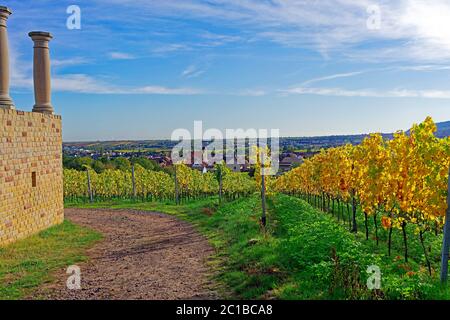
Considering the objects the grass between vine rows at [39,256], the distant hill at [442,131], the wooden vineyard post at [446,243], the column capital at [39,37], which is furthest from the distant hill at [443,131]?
the column capital at [39,37]

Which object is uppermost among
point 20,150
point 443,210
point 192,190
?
point 20,150

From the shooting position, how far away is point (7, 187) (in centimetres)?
1360

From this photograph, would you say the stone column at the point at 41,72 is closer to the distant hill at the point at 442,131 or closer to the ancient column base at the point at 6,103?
the ancient column base at the point at 6,103

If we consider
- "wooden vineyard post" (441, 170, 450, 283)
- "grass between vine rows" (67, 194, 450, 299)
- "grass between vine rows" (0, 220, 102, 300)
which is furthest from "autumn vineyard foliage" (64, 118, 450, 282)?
"grass between vine rows" (0, 220, 102, 300)

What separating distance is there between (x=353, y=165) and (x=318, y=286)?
1005 cm

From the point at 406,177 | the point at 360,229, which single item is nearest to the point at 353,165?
the point at 360,229

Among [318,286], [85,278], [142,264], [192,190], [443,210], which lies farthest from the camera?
[192,190]

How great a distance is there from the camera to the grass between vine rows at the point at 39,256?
9293 millimetres

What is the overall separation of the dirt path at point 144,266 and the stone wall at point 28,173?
237 cm

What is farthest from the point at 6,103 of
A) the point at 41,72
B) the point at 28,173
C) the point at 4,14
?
the point at 41,72

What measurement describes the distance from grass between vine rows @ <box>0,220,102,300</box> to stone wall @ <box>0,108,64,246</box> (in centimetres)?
55
